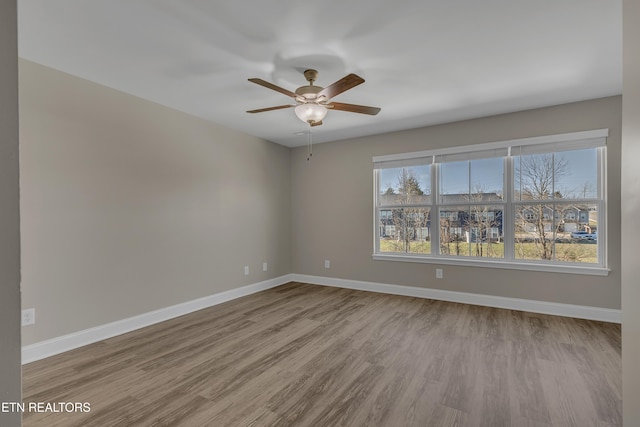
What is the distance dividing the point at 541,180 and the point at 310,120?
308cm

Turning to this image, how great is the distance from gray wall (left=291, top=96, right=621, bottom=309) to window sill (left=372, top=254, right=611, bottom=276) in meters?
0.06

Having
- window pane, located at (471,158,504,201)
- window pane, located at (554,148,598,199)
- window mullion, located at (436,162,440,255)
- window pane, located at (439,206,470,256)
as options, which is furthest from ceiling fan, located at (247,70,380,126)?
window pane, located at (554,148,598,199)

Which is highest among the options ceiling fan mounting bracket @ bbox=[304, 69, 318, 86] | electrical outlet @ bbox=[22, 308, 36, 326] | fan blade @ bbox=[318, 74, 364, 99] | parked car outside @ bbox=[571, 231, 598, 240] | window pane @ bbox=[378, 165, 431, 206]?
ceiling fan mounting bracket @ bbox=[304, 69, 318, 86]

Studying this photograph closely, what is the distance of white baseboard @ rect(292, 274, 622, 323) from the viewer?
340cm

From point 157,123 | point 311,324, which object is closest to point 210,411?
point 311,324

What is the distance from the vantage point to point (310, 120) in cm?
289

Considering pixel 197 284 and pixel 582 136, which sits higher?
pixel 582 136

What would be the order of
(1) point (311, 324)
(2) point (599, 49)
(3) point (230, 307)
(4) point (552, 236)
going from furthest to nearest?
(3) point (230, 307)
(4) point (552, 236)
(1) point (311, 324)
(2) point (599, 49)

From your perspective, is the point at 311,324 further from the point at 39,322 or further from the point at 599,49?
the point at 599,49

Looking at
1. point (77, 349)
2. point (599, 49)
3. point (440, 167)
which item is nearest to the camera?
point (599, 49)

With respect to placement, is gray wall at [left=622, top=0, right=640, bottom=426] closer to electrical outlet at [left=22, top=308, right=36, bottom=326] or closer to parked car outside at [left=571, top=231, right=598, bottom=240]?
parked car outside at [left=571, top=231, right=598, bottom=240]

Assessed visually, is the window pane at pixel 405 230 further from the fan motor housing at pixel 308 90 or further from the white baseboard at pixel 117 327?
the fan motor housing at pixel 308 90

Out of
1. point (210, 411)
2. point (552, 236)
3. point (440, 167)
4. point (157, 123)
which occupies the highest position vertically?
point (157, 123)

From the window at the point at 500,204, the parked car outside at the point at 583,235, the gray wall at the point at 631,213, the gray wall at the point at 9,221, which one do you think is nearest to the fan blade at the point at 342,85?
the gray wall at the point at 631,213
